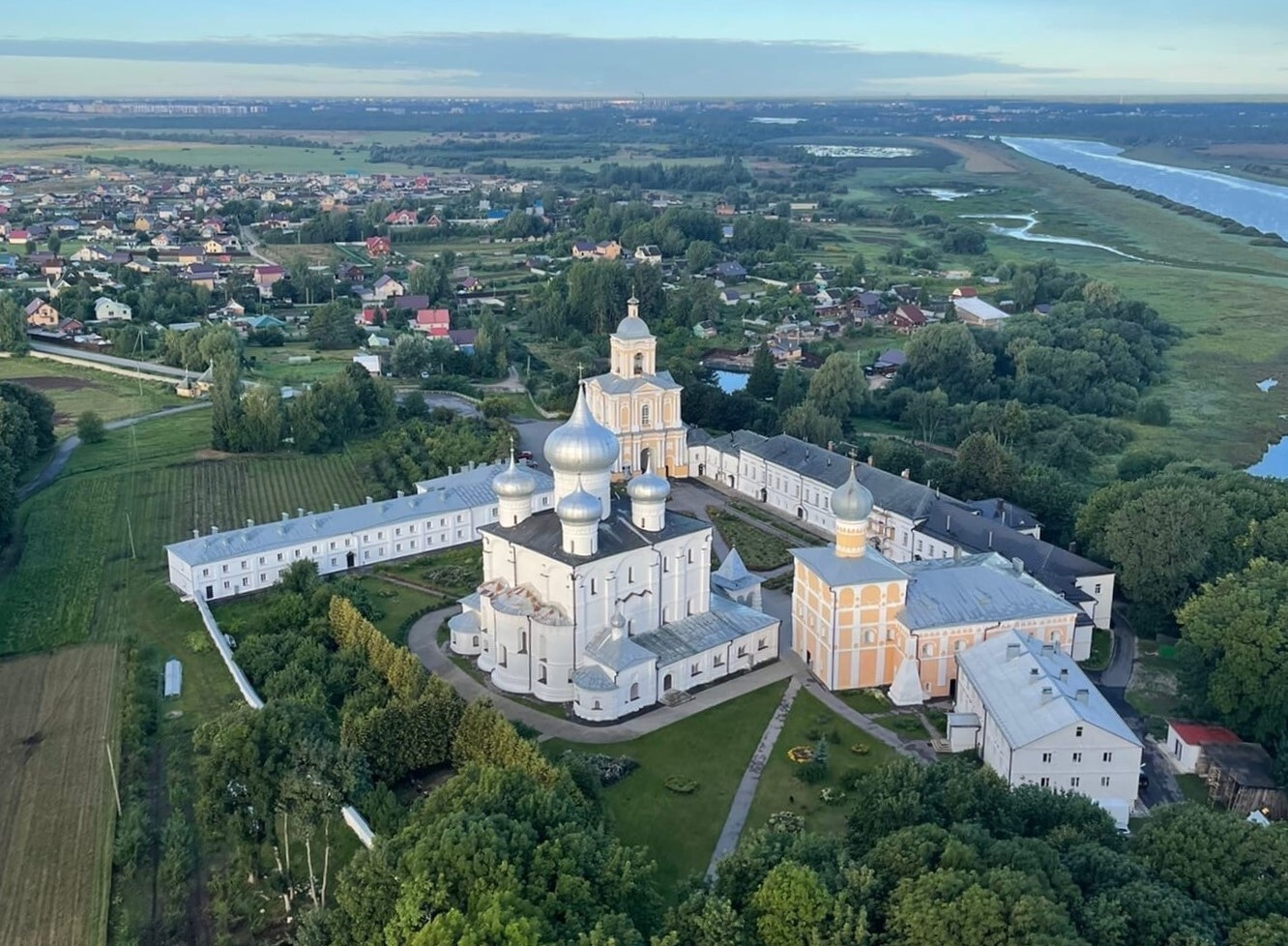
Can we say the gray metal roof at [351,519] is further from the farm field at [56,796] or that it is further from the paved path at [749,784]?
the paved path at [749,784]

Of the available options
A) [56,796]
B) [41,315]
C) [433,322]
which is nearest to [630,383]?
[56,796]

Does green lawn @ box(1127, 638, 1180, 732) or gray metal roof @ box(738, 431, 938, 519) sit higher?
gray metal roof @ box(738, 431, 938, 519)

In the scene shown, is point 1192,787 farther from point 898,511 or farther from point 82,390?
point 82,390

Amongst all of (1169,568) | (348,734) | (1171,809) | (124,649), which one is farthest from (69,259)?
(1171,809)

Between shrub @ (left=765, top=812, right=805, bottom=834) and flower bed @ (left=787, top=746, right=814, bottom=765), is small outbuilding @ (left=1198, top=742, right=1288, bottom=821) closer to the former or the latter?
flower bed @ (left=787, top=746, right=814, bottom=765)

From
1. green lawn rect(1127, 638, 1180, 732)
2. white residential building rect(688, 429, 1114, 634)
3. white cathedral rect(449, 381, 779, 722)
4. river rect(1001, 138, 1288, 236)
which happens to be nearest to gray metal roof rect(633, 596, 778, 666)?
white cathedral rect(449, 381, 779, 722)

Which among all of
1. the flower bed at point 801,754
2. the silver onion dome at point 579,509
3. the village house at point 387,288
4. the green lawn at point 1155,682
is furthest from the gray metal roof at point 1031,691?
the village house at point 387,288
